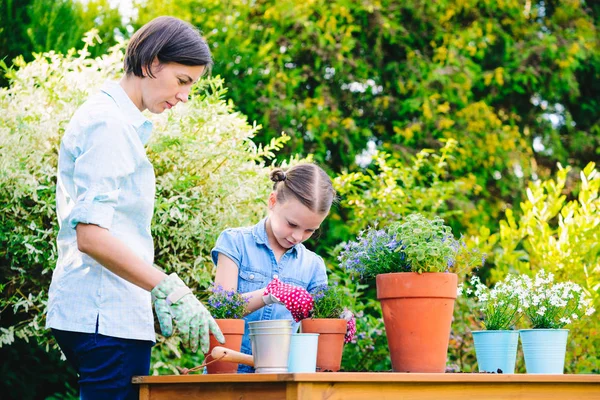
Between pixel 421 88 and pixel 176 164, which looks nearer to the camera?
pixel 176 164

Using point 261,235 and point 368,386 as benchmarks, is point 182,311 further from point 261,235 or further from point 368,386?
point 261,235

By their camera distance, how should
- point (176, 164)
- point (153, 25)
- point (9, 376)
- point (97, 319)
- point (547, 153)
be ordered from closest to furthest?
point (97, 319) < point (153, 25) < point (176, 164) < point (9, 376) < point (547, 153)

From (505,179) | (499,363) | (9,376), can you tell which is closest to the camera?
(499,363)

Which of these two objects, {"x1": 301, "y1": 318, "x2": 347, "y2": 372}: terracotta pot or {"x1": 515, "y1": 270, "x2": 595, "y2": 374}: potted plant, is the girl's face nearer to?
{"x1": 301, "y1": 318, "x2": 347, "y2": 372}: terracotta pot

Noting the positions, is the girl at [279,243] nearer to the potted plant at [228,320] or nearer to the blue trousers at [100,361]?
the potted plant at [228,320]

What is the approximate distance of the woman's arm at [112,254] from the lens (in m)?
1.69

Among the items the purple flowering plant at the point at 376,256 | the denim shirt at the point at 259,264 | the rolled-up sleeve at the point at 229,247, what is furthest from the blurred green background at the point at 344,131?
the purple flowering plant at the point at 376,256

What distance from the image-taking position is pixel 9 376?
443cm

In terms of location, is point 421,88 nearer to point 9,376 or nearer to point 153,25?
point 9,376

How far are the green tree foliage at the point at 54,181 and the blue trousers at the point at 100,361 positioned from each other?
1.61 meters

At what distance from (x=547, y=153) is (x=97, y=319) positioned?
6.71 meters

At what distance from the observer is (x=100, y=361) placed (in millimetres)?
1808

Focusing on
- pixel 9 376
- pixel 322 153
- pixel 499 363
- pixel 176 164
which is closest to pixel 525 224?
pixel 322 153

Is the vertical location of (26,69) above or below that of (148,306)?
above
